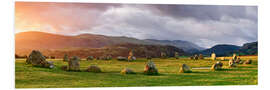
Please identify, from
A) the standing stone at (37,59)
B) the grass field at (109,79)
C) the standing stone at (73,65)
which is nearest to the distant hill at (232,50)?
the grass field at (109,79)

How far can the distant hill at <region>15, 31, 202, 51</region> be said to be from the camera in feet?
118

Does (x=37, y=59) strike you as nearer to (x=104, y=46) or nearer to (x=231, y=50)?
(x=104, y=46)

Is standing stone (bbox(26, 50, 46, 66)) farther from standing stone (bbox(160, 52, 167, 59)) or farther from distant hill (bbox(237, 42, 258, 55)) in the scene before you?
distant hill (bbox(237, 42, 258, 55))

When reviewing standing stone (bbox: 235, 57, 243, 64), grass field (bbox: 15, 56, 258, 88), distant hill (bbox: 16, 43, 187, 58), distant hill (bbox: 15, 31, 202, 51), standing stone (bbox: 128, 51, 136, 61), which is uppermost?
distant hill (bbox: 15, 31, 202, 51)

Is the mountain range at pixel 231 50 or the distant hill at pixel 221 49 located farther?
the distant hill at pixel 221 49

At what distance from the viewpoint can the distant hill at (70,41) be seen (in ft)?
118

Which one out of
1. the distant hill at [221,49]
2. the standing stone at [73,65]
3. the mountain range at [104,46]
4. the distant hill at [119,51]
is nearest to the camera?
the standing stone at [73,65]

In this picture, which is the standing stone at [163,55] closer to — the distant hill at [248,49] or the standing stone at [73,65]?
the distant hill at [248,49]

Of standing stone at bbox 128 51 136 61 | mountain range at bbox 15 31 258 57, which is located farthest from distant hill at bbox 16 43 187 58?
standing stone at bbox 128 51 136 61

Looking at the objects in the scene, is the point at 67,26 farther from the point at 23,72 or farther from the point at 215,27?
the point at 215,27

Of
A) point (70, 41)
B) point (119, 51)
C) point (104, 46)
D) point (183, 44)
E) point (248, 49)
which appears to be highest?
point (70, 41)

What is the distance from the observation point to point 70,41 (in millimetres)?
41875

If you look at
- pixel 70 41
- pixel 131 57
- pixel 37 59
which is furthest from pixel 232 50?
pixel 37 59

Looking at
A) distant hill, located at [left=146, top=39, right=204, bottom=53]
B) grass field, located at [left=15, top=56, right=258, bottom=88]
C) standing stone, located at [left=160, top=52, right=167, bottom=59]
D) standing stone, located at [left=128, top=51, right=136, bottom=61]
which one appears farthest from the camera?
standing stone, located at [left=160, top=52, right=167, bottom=59]
